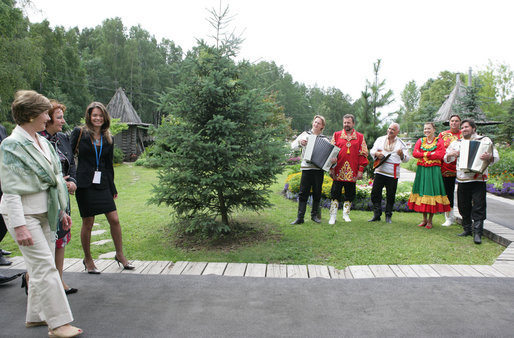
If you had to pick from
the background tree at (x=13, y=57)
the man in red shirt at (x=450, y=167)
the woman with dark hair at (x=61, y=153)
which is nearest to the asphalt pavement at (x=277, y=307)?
the woman with dark hair at (x=61, y=153)

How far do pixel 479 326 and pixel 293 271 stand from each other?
6.36 feet

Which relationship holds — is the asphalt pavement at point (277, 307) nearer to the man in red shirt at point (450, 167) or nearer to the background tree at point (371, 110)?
the man in red shirt at point (450, 167)

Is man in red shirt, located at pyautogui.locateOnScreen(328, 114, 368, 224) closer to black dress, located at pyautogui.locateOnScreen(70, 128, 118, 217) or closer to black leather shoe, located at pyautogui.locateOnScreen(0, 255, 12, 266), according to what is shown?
black dress, located at pyautogui.locateOnScreen(70, 128, 118, 217)

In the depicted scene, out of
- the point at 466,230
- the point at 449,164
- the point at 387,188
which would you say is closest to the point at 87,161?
the point at 387,188

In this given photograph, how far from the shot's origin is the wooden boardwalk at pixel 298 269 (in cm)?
411

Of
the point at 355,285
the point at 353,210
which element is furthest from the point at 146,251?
the point at 353,210

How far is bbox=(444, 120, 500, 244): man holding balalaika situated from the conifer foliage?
3.09m

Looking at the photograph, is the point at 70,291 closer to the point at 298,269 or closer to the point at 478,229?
the point at 298,269

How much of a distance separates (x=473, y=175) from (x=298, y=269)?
3565mm

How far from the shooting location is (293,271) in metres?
4.24

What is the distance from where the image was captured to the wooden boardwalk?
4109 millimetres

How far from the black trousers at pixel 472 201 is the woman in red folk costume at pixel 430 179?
428mm

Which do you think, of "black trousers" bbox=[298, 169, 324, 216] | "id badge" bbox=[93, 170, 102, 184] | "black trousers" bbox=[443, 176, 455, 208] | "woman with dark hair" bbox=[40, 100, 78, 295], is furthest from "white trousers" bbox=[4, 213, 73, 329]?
"black trousers" bbox=[443, 176, 455, 208]

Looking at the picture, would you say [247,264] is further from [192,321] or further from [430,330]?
[430,330]
